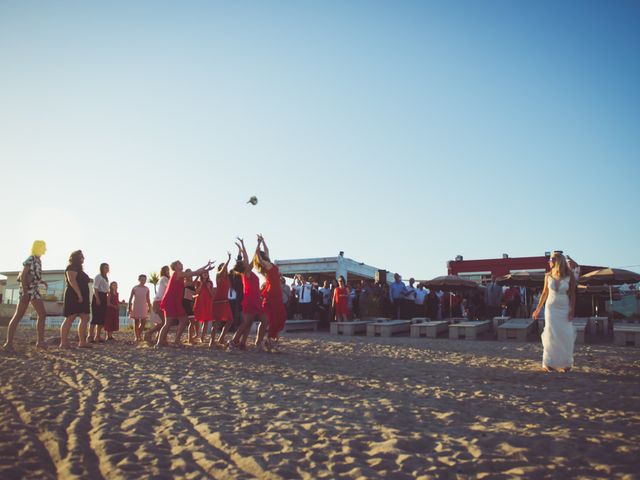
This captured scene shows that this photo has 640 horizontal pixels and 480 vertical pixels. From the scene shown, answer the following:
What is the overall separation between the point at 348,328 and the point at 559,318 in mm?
7714

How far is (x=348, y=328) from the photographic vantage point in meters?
13.7

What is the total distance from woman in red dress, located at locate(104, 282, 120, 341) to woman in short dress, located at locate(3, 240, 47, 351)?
9.58ft

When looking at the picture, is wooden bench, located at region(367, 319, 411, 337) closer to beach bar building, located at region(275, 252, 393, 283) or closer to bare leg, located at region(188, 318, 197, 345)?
bare leg, located at region(188, 318, 197, 345)

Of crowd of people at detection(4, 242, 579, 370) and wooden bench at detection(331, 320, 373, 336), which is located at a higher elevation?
crowd of people at detection(4, 242, 579, 370)

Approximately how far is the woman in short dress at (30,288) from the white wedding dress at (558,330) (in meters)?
7.75

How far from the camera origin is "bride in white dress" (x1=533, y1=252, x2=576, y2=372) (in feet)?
20.8

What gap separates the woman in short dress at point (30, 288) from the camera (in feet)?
24.9

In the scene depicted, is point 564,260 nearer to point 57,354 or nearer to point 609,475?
point 609,475

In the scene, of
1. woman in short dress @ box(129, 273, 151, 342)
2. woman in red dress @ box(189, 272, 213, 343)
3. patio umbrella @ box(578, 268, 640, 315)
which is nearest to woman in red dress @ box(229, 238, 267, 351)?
woman in red dress @ box(189, 272, 213, 343)

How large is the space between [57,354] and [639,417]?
7.69 meters

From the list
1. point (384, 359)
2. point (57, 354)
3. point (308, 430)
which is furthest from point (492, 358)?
point (57, 354)

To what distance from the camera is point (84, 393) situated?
441cm

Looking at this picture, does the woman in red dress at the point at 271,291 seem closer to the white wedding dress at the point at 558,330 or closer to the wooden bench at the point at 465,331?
the white wedding dress at the point at 558,330

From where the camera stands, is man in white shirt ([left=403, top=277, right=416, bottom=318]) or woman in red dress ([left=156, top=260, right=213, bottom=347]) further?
man in white shirt ([left=403, top=277, right=416, bottom=318])
